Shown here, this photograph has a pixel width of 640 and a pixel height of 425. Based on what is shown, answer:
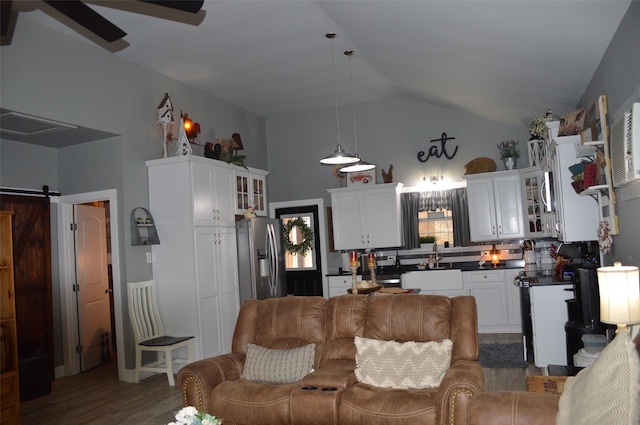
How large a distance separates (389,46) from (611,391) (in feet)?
14.6

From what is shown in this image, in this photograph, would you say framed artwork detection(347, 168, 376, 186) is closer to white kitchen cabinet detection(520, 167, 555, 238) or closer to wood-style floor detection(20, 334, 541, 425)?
white kitchen cabinet detection(520, 167, 555, 238)

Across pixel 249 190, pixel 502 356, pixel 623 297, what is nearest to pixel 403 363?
pixel 623 297

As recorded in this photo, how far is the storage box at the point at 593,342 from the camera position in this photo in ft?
13.2

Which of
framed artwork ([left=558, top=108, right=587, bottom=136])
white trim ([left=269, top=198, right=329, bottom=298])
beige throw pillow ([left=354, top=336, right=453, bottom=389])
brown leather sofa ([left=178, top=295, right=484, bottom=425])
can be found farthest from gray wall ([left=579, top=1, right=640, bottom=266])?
white trim ([left=269, top=198, right=329, bottom=298])

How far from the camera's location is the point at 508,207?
7520 mm

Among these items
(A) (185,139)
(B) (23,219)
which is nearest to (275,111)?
(A) (185,139)

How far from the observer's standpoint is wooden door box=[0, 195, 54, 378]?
574cm

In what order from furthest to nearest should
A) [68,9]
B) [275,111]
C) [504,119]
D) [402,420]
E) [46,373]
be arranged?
1. [275,111]
2. [504,119]
3. [46,373]
4. [68,9]
5. [402,420]

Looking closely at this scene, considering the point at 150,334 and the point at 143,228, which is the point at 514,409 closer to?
the point at 150,334

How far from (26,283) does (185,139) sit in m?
2.36

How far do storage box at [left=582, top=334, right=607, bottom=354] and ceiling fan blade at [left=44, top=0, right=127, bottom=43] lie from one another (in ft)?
13.3

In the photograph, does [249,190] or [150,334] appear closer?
[150,334]

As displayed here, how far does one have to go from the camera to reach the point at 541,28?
3820 millimetres

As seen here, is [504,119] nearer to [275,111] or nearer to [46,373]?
[275,111]
